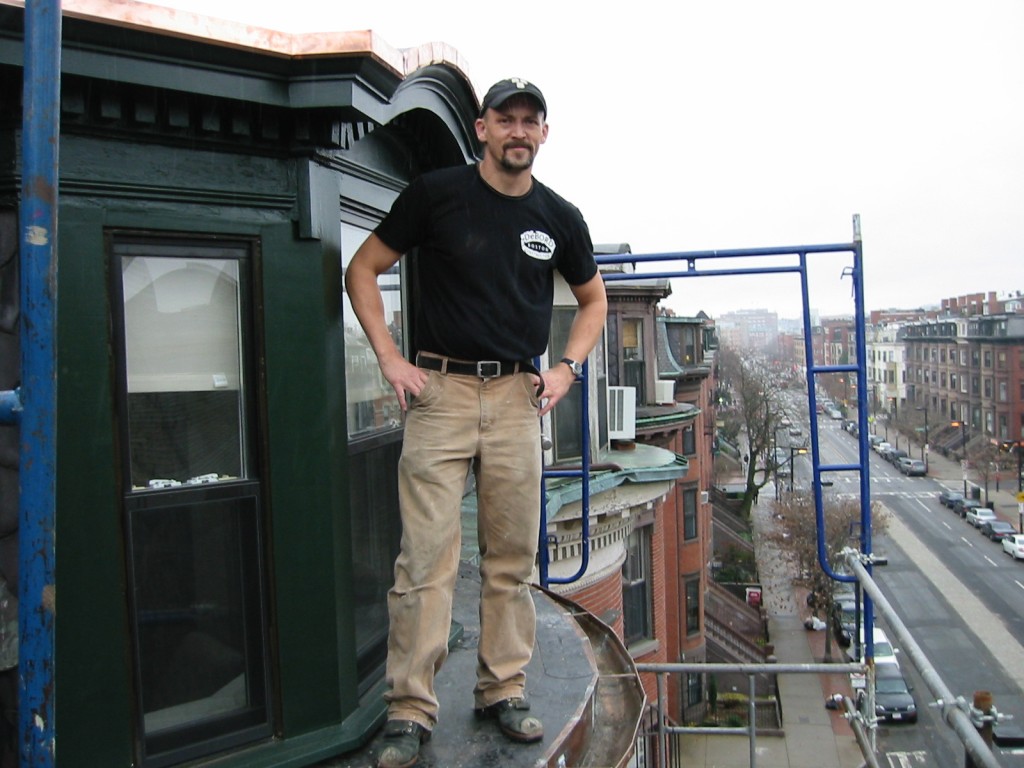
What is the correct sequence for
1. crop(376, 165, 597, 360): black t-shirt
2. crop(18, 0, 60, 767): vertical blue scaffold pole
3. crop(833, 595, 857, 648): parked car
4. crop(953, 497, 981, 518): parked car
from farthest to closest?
crop(953, 497, 981, 518): parked car < crop(833, 595, 857, 648): parked car < crop(376, 165, 597, 360): black t-shirt < crop(18, 0, 60, 767): vertical blue scaffold pole

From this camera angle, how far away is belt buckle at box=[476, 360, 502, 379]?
3.44 meters

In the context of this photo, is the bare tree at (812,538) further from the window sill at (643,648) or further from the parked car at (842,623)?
the window sill at (643,648)

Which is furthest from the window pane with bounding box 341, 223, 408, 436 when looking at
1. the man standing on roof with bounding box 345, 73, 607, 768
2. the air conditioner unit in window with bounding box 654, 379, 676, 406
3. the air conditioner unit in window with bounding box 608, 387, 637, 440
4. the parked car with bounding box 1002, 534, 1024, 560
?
the parked car with bounding box 1002, 534, 1024, 560

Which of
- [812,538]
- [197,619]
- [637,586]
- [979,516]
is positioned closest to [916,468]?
[979,516]

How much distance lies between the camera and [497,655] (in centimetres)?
357

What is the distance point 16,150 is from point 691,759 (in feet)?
68.4

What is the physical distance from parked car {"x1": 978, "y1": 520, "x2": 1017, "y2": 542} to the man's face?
46.8m

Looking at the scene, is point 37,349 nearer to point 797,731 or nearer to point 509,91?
point 509,91

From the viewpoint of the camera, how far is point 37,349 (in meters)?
1.74

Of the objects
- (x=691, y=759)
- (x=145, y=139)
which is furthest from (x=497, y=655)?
(x=691, y=759)

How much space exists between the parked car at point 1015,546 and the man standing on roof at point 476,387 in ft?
142

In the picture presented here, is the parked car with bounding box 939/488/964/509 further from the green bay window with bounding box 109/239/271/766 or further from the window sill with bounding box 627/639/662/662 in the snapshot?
the green bay window with bounding box 109/239/271/766

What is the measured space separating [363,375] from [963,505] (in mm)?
52572

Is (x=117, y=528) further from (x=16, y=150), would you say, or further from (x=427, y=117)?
(x=427, y=117)
